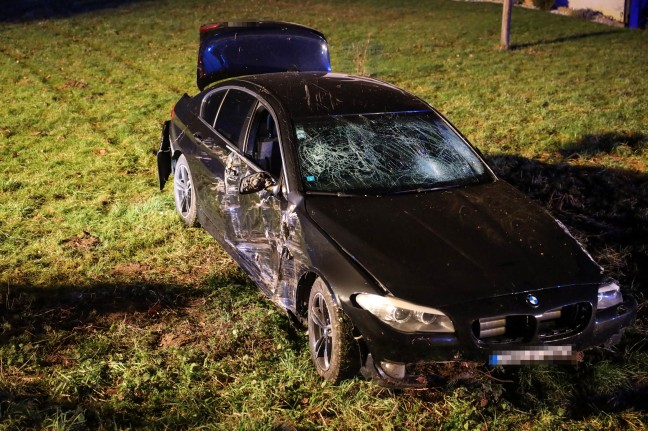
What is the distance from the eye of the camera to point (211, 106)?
19.1 ft

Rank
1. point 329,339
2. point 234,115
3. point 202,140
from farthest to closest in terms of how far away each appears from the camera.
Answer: point 202,140 < point 234,115 < point 329,339

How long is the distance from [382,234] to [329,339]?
645 mm

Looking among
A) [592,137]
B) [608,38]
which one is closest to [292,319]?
[592,137]

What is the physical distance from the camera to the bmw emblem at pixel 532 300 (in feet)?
11.3

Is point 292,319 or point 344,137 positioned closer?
point 292,319

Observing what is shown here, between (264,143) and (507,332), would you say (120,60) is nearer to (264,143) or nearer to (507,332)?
(264,143)

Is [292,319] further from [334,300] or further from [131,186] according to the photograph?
[131,186]

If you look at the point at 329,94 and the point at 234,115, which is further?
the point at 234,115

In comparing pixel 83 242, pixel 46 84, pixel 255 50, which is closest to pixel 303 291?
pixel 83 242

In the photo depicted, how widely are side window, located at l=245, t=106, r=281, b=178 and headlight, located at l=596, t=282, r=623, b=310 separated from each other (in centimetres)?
209

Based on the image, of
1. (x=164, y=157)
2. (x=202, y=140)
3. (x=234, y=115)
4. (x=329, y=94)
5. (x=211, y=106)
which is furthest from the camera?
(x=164, y=157)

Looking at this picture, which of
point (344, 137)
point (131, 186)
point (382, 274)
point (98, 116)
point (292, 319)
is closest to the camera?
point (382, 274)

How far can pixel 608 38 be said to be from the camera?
19031mm

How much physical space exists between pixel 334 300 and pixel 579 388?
151 centimetres
